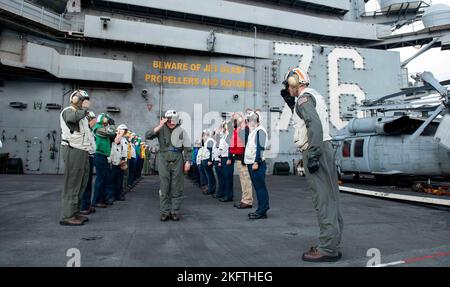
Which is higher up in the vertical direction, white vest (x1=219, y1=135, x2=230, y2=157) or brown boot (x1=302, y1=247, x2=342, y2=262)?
white vest (x1=219, y1=135, x2=230, y2=157)

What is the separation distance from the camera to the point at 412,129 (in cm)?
943

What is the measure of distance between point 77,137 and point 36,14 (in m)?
13.8

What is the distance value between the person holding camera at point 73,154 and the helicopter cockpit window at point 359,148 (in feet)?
31.8

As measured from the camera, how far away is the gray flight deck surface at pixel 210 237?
263cm

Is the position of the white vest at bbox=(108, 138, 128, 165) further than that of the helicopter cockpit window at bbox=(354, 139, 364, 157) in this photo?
No

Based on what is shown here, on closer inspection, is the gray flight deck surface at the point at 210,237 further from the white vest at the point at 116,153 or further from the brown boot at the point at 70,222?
the white vest at the point at 116,153

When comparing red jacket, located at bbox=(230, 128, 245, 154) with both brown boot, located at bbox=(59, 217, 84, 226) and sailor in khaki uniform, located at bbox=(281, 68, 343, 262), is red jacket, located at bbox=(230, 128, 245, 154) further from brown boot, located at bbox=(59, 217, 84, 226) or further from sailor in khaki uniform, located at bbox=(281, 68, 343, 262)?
brown boot, located at bbox=(59, 217, 84, 226)

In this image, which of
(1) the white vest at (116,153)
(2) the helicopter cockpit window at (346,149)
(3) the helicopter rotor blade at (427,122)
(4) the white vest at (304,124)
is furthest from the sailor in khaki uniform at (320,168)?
(2) the helicopter cockpit window at (346,149)

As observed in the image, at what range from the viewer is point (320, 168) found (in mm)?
2789

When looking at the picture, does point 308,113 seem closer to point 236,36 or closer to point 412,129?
point 412,129

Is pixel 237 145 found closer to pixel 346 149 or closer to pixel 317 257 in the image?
pixel 317 257

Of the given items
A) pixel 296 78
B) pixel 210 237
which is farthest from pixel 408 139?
pixel 210 237

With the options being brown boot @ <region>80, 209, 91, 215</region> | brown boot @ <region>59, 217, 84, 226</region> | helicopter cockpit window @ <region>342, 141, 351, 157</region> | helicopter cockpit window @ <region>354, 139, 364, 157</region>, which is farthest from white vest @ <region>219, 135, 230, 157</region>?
helicopter cockpit window @ <region>342, 141, 351, 157</region>

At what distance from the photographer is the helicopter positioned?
8375 millimetres
